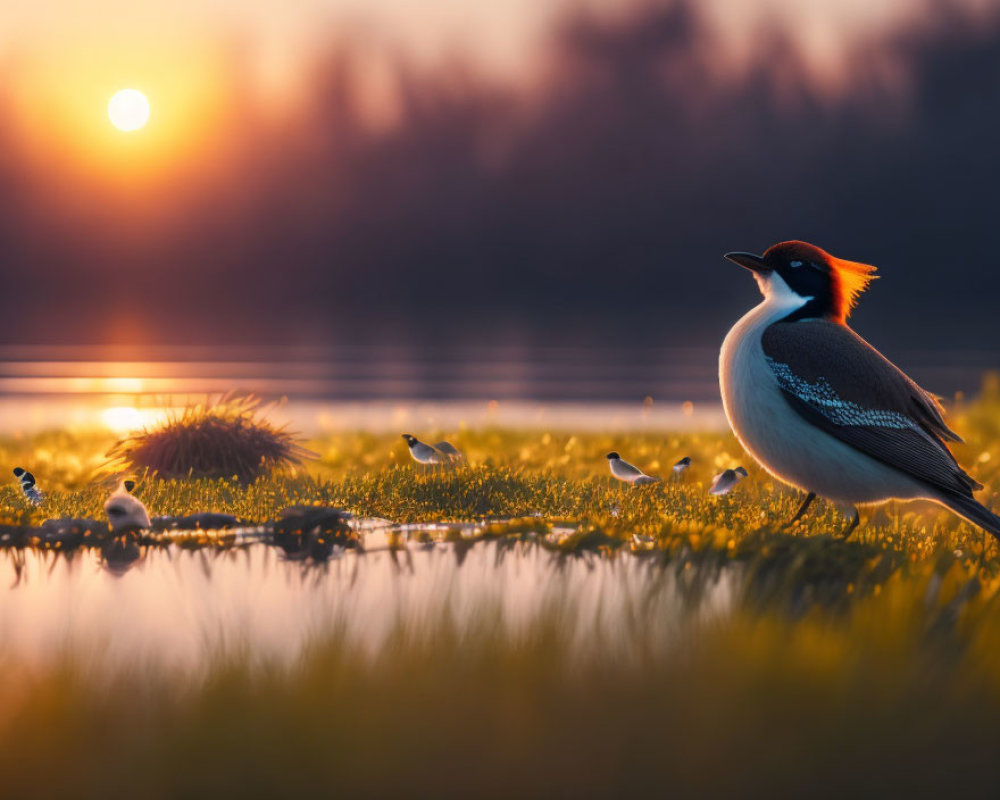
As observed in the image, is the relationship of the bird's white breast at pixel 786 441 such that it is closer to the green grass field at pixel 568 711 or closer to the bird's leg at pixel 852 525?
the bird's leg at pixel 852 525

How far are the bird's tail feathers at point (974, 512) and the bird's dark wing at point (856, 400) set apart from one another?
9 centimetres

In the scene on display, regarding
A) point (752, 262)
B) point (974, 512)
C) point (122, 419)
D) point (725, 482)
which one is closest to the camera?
point (974, 512)

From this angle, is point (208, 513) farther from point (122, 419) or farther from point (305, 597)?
point (122, 419)

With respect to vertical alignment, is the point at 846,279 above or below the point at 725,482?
above

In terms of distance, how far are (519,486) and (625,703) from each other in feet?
18.2

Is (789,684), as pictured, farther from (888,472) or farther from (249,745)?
(888,472)

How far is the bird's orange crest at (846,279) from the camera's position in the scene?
786cm

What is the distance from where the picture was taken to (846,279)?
7.93 metres

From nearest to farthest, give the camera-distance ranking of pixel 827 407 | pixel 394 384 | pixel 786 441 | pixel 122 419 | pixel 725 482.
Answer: pixel 827 407, pixel 786 441, pixel 725 482, pixel 122 419, pixel 394 384

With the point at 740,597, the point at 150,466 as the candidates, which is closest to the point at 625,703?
the point at 740,597

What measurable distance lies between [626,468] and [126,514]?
185 inches

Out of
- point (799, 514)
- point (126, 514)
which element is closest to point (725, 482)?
point (799, 514)

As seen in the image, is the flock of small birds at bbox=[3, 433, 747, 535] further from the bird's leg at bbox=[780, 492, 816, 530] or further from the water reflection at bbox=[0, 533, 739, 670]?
the bird's leg at bbox=[780, 492, 816, 530]

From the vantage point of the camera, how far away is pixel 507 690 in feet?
14.7
